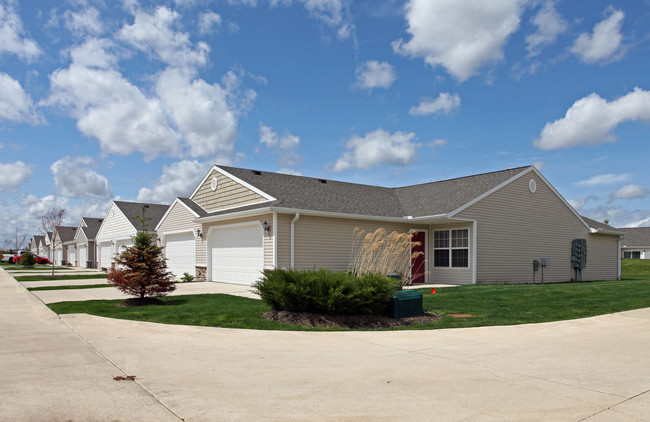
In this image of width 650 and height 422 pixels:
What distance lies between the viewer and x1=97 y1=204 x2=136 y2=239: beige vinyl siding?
1293 inches

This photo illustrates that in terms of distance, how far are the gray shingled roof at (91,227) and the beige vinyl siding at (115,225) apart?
462 cm

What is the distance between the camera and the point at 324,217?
18.1 metres

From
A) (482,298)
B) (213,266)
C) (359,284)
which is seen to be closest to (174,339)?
(359,284)

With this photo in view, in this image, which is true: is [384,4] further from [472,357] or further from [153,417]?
[153,417]

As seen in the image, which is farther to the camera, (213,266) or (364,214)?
(213,266)

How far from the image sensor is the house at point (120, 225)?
32.5 meters

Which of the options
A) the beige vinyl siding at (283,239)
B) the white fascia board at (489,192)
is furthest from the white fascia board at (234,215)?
the white fascia board at (489,192)

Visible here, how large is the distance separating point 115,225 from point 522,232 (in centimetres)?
2724

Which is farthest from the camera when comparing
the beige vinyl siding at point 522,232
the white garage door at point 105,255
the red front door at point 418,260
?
the white garage door at point 105,255

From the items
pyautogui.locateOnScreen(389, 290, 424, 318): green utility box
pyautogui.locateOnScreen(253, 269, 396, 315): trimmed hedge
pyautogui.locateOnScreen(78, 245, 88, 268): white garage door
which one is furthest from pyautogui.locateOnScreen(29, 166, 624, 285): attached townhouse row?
pyautogui.locateOnScreen(78, 245, 88, 268): white garage door

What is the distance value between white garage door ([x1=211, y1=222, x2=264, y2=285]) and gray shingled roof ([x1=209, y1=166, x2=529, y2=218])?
1.02 m

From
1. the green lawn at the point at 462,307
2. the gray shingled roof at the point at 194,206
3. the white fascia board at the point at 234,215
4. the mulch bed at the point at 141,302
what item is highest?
the gray shingled roof at the point at 194,206

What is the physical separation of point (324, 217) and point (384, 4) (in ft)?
24.4

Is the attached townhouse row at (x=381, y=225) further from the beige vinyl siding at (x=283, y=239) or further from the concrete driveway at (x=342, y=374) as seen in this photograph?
the concrete driveway at (x=342, y=374)
